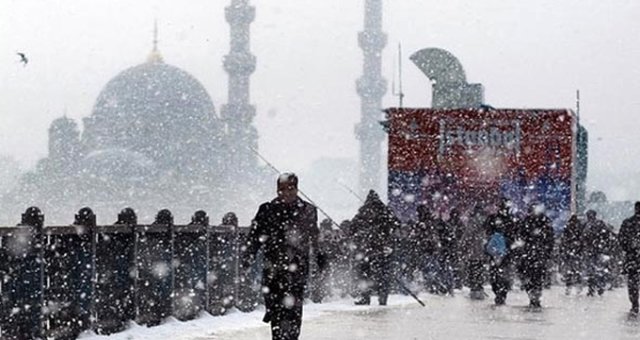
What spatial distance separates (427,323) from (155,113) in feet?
461

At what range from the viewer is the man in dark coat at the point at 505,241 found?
62.5 ft

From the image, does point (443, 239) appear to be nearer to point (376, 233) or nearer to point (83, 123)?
point (376, 233)

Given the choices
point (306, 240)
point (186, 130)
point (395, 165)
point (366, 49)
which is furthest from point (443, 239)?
point (366, 49)

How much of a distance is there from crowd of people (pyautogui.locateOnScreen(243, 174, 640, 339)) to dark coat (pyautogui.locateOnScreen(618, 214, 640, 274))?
14mm

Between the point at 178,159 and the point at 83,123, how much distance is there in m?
13.5

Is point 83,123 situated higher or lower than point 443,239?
higher

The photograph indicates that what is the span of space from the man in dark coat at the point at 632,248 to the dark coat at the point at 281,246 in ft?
27.7

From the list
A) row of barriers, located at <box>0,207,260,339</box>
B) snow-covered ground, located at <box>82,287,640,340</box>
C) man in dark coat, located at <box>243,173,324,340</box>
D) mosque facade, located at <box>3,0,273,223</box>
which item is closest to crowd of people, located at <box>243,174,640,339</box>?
man in dark coat, located at <box>243,173,324,340</box>

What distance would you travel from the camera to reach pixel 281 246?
9680mm

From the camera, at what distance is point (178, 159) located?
16162 centimetres

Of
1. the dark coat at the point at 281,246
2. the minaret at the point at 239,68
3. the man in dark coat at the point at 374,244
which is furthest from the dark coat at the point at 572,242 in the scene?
the minaret at the point at 239,68

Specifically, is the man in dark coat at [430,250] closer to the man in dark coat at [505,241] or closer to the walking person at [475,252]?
the walking person at [475,252]

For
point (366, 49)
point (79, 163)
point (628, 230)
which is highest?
point (366, 49)

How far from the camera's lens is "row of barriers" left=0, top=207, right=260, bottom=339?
→ 10.3 m
